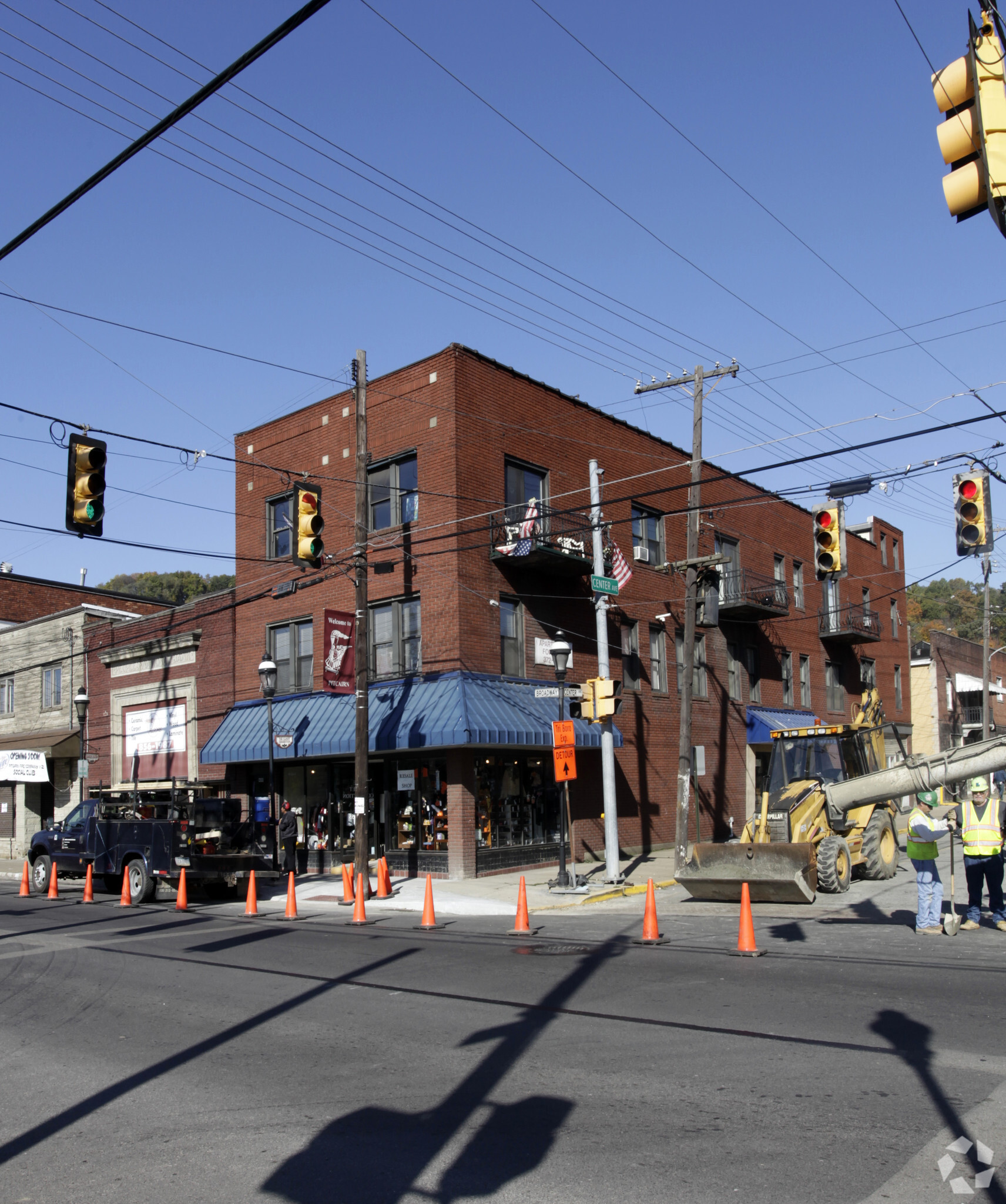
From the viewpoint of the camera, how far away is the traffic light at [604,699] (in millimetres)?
20594

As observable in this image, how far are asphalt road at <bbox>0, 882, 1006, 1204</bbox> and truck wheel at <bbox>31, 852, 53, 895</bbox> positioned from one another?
11.3m

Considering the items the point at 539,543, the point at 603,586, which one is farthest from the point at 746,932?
the point at 539,543

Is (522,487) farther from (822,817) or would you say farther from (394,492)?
(822,817)

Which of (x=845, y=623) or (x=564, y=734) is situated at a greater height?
(x=845, y=623)

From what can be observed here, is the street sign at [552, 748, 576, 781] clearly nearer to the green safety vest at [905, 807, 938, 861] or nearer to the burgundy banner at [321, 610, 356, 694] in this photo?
the burgundy banner at [321, 610, 356, 694]

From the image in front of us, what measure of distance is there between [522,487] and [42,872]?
1444 cm

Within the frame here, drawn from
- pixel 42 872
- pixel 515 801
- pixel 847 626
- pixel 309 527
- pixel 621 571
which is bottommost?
pixel 42 872

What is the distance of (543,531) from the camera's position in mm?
25719

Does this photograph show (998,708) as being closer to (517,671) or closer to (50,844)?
(517,671)

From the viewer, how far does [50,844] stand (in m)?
23.5

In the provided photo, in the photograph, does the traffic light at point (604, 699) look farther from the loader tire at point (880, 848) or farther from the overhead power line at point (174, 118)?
the overhead power line at point (174, 118)

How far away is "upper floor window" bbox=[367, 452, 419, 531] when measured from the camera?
1000 inches

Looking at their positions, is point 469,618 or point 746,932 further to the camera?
point 469,618

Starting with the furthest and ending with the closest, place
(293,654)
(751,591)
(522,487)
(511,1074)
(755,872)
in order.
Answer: (751,591), (293,654), (522,487), (755,872), (511,1074)
